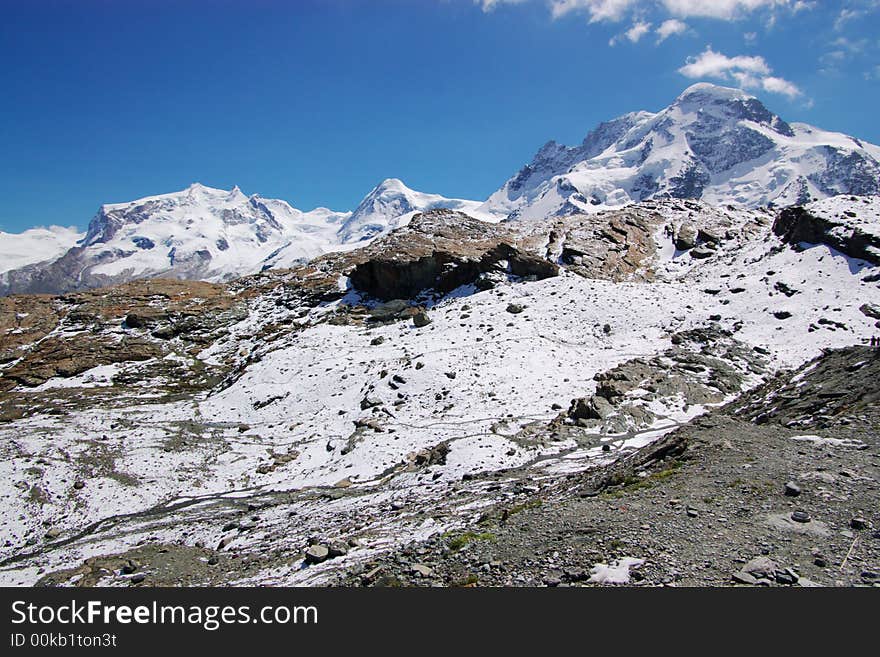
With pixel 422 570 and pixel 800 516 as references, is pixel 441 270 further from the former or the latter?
pixel 800 516

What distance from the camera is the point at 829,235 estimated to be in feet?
150

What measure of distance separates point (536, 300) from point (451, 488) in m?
30.1

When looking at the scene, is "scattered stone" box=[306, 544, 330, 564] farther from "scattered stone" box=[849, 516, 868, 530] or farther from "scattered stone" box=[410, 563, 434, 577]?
"scattered stone" box=[849, 516, 868, 530]

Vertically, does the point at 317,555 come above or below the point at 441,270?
below

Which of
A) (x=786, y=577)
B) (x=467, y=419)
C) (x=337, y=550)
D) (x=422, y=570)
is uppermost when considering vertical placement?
(x=467, y=419)

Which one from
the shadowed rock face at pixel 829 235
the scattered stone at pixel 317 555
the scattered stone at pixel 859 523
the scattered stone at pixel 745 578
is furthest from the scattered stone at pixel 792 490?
the shadowed rock face at pixel 829 235

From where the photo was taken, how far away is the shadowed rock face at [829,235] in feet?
139

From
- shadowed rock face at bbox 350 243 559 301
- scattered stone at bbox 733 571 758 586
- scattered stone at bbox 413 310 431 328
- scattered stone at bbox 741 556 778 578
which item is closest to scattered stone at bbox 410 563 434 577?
scattered stone at bbox 733 571 758 586

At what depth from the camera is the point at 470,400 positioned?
3080cm

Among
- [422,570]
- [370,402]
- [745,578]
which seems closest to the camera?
[745,578]

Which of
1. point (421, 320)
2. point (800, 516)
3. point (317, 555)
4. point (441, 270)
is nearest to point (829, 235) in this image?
point (441, 270)

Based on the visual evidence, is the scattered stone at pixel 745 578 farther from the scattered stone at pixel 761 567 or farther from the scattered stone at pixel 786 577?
the scattered stone at pixel 786 577

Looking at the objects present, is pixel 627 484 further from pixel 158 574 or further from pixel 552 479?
pixel 158 574

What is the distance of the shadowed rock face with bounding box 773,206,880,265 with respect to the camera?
42375 millimetres
